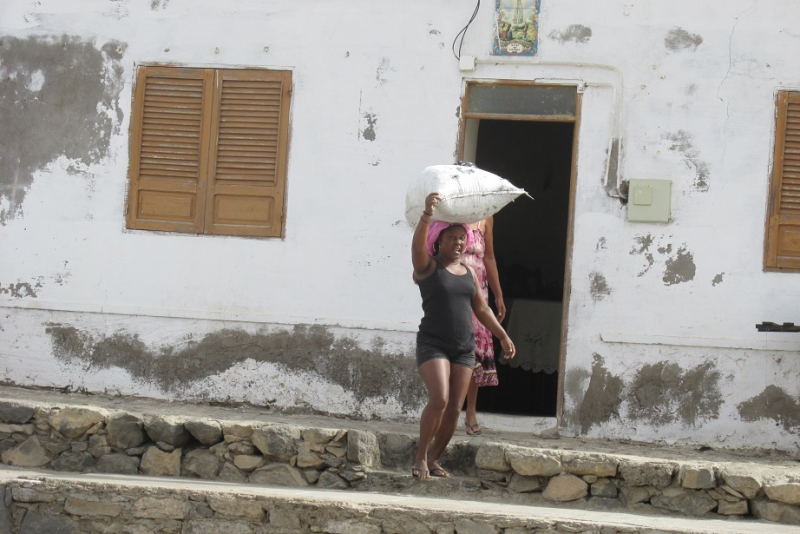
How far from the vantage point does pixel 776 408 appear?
25.3 feet

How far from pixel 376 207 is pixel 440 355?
193cm

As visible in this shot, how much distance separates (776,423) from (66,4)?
5.88m

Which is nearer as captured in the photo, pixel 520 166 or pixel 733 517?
pixel 733 517

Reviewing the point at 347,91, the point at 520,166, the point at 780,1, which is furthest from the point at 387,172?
the point at 520,166

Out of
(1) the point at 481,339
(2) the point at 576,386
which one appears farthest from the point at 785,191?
(1) the point at 481,339

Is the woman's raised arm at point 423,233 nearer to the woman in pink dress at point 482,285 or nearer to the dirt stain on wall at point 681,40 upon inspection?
the woman in pink dress at point 482,285

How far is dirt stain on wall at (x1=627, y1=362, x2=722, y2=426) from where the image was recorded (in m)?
7.77

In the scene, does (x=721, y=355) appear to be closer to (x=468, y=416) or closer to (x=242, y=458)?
(x=468, y=416)

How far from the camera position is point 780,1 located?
7824 mm

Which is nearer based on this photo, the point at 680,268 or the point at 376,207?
the point at 680,268

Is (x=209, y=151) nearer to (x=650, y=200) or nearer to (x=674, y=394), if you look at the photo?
(x=650, y=200)

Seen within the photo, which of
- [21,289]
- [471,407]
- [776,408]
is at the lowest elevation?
[471,407]

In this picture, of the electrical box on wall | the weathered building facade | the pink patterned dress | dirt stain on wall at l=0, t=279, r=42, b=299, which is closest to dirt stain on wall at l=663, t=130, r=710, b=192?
the weathered building facade

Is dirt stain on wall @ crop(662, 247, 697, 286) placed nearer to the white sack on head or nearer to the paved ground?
the paved ground
